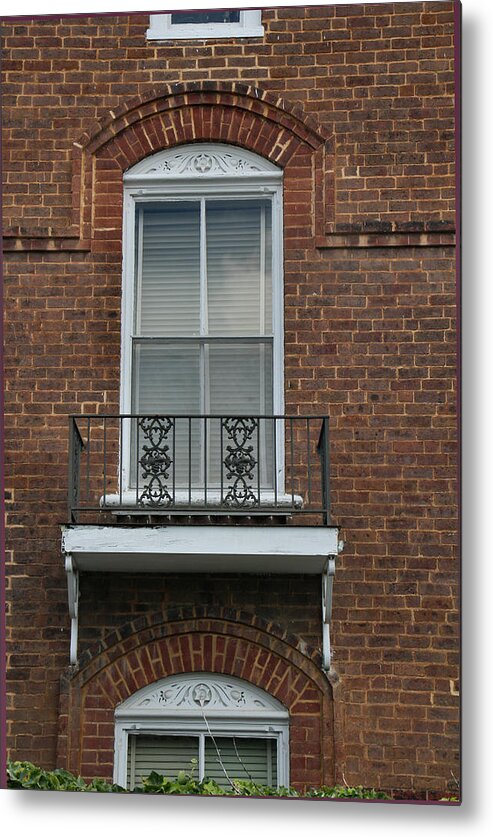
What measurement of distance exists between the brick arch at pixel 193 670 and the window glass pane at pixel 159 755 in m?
0.11

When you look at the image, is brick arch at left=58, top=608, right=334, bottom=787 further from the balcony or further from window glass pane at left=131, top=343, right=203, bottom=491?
window glass pane at left=131, top=343, right=203, bottom=491

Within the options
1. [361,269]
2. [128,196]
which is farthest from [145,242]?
[361,269]

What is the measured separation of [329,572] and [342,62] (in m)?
2.45

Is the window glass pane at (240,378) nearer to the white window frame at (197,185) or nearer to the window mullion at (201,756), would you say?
the white window frame at (197,185)

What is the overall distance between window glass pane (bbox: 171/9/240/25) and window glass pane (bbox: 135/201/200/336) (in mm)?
862

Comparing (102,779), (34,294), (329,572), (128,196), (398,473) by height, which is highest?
(128,196)

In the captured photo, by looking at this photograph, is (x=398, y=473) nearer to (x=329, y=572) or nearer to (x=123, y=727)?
(x=329, y=572)

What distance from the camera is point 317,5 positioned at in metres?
7.28

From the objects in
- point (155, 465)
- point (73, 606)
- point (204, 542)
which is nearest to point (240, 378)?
point (155, 465)

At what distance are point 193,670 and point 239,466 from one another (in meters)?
0.92

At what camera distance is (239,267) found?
7.38m

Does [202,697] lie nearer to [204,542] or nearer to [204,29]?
[204,542]

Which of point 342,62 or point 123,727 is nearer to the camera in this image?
point 123,727

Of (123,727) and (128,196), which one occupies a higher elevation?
(128,196)
